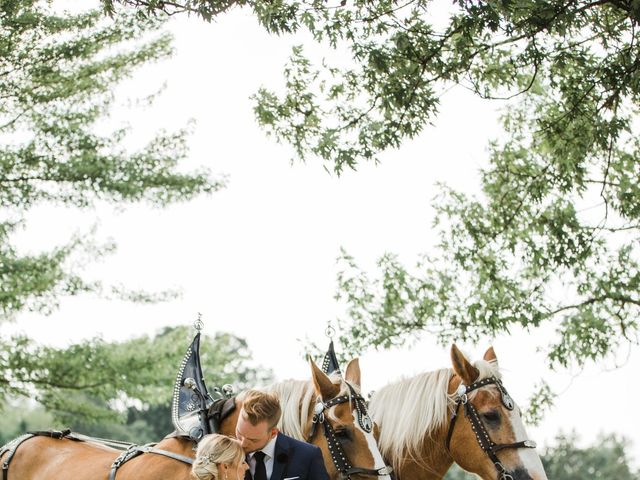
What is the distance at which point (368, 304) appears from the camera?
424 inches

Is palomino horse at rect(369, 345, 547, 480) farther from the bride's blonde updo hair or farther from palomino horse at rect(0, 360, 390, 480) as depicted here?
the bride's blonde updo hair

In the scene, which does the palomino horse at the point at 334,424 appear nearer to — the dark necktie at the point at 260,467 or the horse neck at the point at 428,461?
the dark necktie at the point at 260,467

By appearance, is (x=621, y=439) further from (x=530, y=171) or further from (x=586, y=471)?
(x=530, y=171)

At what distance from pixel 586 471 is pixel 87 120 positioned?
2285 inches

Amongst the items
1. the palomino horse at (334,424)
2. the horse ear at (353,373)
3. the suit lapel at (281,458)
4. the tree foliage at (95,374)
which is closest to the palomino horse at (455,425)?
the horse ear at (353,373)

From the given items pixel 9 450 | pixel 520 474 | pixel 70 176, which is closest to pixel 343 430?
pixel 520 474

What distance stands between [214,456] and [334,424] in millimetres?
1248

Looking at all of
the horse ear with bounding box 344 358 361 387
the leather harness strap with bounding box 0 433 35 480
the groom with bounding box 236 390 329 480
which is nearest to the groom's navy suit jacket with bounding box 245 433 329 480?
the groom with bounding box 236 390 329 480

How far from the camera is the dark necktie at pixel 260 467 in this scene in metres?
4.50

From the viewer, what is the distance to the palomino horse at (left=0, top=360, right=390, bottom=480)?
4.80 m

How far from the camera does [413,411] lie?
231 inches

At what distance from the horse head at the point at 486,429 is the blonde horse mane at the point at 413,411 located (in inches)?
2.0

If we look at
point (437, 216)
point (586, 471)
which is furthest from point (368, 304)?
point (586, 471)

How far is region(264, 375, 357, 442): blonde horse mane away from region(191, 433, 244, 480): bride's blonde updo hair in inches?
46.1
